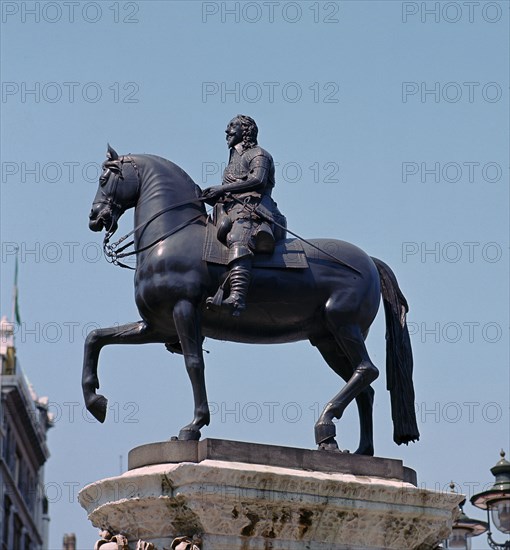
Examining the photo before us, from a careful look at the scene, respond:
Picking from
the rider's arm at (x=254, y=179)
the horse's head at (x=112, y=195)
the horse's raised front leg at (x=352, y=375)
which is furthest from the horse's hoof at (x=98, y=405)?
the rider's arm at (x=254, y=179)

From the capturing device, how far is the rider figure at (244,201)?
1520 cm

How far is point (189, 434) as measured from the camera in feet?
48.6

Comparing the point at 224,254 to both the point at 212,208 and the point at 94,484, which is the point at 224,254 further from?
the point at 94,484

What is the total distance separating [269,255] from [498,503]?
6718 millimetres

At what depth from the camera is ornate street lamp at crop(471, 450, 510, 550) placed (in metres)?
20.3

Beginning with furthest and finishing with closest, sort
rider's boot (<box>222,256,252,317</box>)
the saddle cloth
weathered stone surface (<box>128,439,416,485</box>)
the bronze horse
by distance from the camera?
1. the saddle cloth
2. the bronze horse
3. rider's boot (<box>222,256,252,317</box>)
4. weathered stone surface (<box>128,439,416,485</box>)

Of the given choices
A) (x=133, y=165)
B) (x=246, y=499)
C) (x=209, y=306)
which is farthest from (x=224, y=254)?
(x=246, y=499)

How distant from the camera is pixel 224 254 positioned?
1546 centimetres

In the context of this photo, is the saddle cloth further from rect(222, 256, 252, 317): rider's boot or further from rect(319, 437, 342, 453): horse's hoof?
rect(319, 437, 342, 453): horse's hoof

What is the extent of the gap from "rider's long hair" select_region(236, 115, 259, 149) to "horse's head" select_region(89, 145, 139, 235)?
1338 mm

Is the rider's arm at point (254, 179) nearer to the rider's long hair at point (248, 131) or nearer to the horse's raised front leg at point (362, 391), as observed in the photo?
the rider's long hair at point (248, 131)

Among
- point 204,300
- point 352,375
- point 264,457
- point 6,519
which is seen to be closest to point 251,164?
point 204,300

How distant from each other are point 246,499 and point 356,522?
4.23ft

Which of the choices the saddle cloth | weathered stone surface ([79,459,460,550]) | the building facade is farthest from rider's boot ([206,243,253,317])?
the building facade
